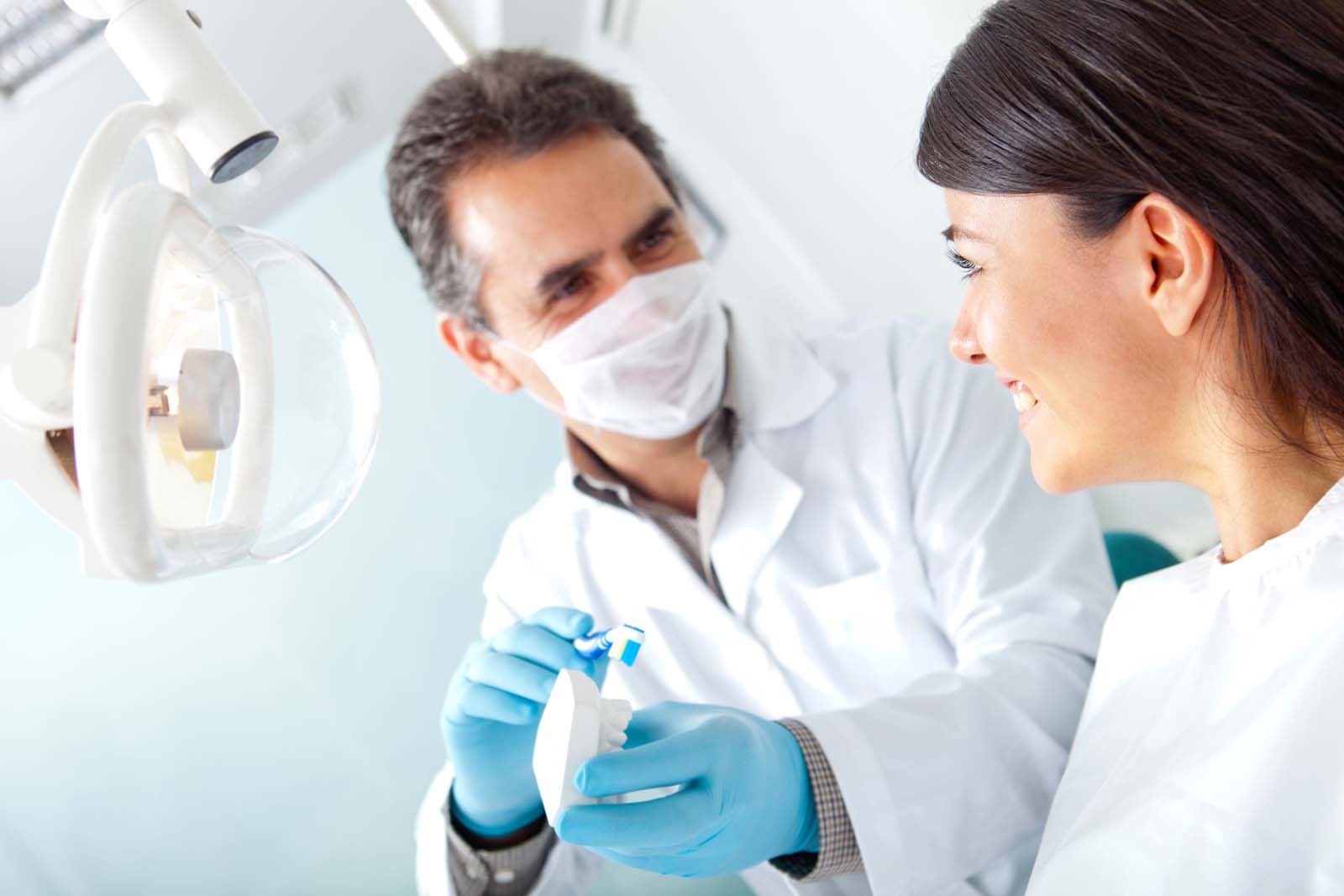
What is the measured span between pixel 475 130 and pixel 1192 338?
3.70 ft

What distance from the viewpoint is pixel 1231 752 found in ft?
2.62

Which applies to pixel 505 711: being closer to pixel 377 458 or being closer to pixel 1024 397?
pixel 1024 397

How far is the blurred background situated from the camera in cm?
152

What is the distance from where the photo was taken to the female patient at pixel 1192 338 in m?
0.78

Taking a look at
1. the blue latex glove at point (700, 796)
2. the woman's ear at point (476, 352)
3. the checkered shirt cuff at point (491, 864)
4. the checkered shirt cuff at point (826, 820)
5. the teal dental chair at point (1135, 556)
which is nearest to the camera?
the blue latex glove at point (700, 796)

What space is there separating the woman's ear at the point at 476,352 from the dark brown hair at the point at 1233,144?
1.04m

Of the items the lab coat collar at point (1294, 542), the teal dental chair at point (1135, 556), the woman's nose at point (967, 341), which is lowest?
the teal dental chair at point (1135, 556)

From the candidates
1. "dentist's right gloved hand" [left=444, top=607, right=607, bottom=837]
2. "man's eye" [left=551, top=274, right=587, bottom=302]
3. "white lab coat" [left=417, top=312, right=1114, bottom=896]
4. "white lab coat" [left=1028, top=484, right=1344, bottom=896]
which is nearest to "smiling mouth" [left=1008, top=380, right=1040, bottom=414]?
"white lab coat" [left=1028, top=484, right=1344, bottom=896]

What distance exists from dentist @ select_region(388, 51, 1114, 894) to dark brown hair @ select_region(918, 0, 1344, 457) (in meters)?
0.55

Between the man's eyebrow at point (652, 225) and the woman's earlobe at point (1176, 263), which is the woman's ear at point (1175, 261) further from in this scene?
the man's eyebrow at point (652, 225)

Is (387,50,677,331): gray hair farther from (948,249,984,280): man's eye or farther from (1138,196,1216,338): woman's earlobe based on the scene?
(1138,196,1216,338): woman's earlobe

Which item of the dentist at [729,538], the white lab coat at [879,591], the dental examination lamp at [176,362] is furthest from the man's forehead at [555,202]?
the dental examination lamp at [176,362]

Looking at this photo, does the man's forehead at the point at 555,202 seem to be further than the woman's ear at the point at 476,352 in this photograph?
No

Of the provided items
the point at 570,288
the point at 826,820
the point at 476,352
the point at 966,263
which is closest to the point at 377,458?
the point at 476,352
